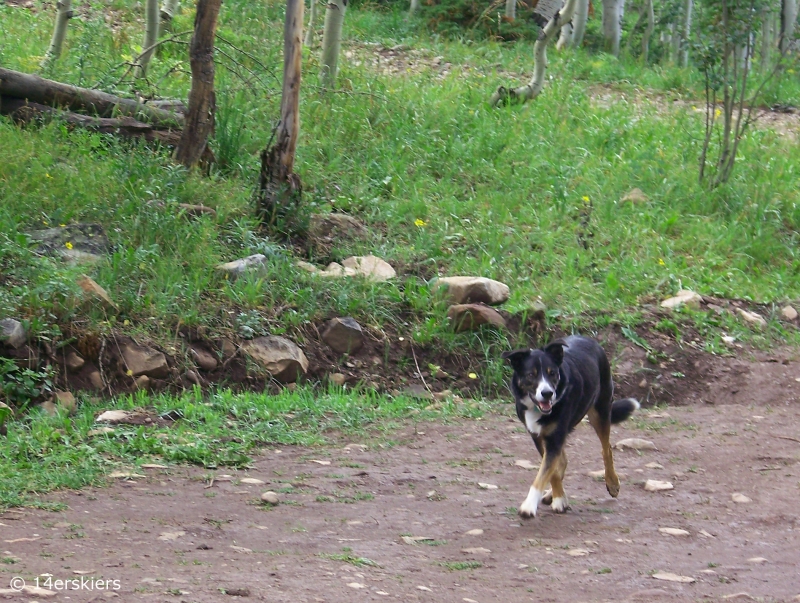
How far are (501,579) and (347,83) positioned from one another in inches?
407

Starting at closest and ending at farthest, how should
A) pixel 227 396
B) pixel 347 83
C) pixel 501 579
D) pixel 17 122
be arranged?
1. pixel 501 579
2. pixel 227 396
3. pixel 17 122
4. pixel 347 83

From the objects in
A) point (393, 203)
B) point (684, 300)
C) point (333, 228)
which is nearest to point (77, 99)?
point (333, 228)

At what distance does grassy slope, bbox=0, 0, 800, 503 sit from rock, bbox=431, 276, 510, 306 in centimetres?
22

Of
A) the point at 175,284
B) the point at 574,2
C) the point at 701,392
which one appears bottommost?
the point at 701,392

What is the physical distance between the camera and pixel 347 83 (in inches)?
529

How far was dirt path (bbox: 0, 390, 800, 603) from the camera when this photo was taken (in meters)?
4.04

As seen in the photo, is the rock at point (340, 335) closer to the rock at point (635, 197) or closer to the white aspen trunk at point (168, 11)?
the rock at point (635, 197)

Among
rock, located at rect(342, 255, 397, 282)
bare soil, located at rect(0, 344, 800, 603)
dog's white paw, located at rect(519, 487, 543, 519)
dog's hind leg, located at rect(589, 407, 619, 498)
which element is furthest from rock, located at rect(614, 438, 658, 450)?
rock, located at rect(342, 255, 397, 282)

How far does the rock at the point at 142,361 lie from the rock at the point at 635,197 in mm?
6913

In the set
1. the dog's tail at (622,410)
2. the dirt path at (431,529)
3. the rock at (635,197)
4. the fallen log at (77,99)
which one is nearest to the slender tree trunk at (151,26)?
the fallen log at (77,99)

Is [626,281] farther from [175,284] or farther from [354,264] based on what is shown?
[175,284]

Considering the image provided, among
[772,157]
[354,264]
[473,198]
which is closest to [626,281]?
[473,198]

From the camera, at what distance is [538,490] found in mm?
5203

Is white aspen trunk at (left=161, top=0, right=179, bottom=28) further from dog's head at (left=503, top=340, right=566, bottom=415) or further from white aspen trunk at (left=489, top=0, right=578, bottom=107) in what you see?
dog's head at (left=503, top=340, right=566, bottom=415)
